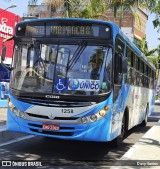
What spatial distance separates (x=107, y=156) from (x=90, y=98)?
1803mm

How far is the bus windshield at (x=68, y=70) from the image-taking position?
27.0 feet

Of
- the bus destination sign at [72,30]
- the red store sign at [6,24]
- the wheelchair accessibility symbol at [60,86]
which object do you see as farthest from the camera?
the red store sign at [6,24]

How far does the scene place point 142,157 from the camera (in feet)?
25.8

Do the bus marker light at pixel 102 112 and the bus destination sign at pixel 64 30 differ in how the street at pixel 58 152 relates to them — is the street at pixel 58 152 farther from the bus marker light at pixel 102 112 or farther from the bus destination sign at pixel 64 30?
the bus destination sign at pixel 64 30

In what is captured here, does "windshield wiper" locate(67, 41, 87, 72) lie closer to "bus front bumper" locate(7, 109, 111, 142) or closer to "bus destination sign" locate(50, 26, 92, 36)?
"bus destination sign" locate(50, 26, 92, 36)

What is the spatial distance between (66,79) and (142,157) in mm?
2233

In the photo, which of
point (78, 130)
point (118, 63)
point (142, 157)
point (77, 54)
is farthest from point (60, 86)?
point (142, 157)

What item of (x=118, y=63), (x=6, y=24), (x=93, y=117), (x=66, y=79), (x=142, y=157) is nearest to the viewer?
(x=142, y=157)

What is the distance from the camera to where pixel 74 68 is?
27.2ft

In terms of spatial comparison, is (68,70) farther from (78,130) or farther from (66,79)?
(78,130)

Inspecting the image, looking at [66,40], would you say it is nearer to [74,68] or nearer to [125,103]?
[74,68]

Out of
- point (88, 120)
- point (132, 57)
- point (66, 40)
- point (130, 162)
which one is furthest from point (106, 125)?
point (132, 57)

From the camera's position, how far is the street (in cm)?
820

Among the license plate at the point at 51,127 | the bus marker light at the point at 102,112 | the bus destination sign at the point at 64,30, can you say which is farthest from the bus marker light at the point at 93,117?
the bus destination sign at the point at 64,30
